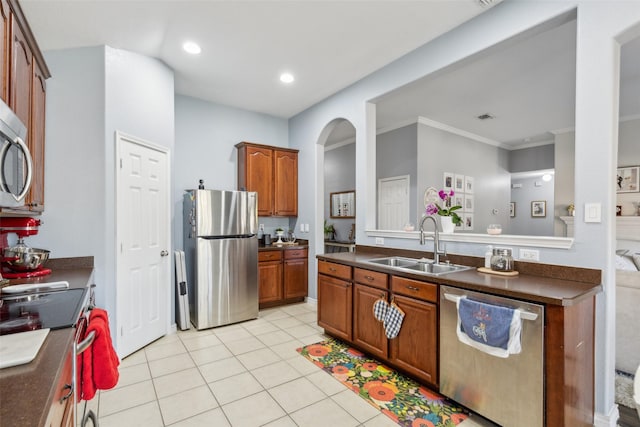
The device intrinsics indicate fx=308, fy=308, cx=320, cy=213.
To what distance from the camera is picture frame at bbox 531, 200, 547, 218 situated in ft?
24.1

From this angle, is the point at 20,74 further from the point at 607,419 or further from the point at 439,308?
the point at 607,419

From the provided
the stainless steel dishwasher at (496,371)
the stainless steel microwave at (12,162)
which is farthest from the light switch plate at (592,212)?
the stainless steel microwave at (12,162)

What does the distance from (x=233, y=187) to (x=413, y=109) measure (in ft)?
10.0

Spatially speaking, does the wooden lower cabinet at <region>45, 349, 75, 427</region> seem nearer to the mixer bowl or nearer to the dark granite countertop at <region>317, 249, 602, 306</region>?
the mixer bowl


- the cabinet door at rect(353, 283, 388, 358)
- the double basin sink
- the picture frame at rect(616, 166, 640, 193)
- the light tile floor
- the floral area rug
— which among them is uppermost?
the picture frame at rect(616, 166, 640, 193)

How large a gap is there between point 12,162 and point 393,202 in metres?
5.10

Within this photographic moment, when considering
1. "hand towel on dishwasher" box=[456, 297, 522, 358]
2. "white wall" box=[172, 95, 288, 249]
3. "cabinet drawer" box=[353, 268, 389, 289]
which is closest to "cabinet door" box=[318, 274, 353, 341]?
"cabinet drawer" box=[353, 268, 389, 289]

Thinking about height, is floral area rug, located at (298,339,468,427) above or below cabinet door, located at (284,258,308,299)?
below

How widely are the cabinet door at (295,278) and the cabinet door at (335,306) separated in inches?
48.3

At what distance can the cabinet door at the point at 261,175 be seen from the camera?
177 inches

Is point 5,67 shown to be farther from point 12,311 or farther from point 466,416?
point 466,416

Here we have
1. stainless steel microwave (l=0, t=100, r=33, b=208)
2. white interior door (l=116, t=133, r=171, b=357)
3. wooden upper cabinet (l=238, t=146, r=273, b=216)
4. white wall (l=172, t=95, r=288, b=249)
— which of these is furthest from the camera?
wooden upper cabinet (l=238, t=146, r=273, b=216)

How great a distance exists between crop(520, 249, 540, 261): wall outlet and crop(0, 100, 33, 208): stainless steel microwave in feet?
9.67

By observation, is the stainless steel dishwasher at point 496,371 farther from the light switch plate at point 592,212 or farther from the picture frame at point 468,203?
the picture frame at point 468,203
